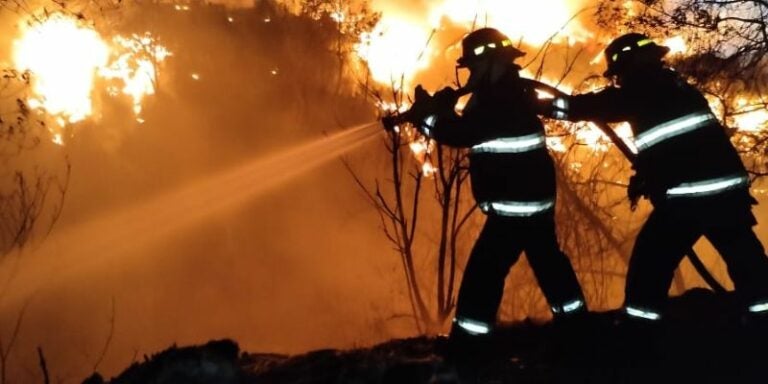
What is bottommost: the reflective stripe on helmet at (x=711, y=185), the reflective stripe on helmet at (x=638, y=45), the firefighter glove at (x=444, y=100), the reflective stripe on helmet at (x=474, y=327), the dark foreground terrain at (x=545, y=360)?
the dark foreground terrain at (x=545, y=360)

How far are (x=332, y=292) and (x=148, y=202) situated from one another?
21.7ft

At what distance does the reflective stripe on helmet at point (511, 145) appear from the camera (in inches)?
131

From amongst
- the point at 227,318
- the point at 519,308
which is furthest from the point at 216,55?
the point at 519,308

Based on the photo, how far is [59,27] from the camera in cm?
1290

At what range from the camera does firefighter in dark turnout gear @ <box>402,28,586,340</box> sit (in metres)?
3.34

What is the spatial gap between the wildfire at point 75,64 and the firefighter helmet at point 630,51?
36.8 feet

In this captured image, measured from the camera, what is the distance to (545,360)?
3.45m

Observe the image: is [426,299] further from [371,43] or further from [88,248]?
[88,248]

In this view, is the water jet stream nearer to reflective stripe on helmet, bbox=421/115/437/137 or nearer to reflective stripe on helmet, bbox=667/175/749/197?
reflective stripe on helmet, bbox=421/115/437/137

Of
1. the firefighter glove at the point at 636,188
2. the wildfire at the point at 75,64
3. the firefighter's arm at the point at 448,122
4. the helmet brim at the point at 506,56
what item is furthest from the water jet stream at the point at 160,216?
the firefighter's arm at the point at 448,122

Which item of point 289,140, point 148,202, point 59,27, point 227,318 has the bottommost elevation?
point 227,318

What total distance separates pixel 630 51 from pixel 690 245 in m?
1.18

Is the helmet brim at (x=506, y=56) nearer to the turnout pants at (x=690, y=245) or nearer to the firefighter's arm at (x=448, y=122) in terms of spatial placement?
the firefighter's arm at (x=448, y=122)

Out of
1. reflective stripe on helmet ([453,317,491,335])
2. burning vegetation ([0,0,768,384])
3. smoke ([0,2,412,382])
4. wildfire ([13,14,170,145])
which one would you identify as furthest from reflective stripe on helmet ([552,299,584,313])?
smoke ([0,2,412,382])
